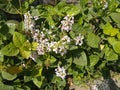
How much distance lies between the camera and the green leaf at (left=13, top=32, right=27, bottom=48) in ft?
10.1

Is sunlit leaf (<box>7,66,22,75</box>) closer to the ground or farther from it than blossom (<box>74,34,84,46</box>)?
closer to the ground

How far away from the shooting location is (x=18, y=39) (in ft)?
10.2

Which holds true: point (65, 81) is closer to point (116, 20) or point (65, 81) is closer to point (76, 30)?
point (76, 30)

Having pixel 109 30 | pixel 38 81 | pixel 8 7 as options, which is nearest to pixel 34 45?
pixel 38 81

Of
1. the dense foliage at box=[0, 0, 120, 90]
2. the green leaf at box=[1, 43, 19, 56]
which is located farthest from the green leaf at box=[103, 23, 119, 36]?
the green leaf at box=[1, 43, 19, 56]

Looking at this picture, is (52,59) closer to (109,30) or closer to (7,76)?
(7,76)

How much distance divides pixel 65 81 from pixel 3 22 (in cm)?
79

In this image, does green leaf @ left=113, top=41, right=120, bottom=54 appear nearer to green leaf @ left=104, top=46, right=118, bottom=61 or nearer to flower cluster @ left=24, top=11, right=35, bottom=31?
green leaf @ left=104, top=46, right=118, bottom=61

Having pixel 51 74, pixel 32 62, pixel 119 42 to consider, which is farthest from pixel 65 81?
pixel 119 42

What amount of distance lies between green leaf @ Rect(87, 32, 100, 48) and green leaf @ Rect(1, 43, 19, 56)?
2.25 ft

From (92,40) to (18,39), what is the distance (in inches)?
27.9

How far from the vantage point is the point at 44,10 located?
344 cm

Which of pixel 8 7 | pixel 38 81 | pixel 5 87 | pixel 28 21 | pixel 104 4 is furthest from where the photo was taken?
pixel 104 4

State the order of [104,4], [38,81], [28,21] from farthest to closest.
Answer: [104,4]
[38,81]
[28,21]
